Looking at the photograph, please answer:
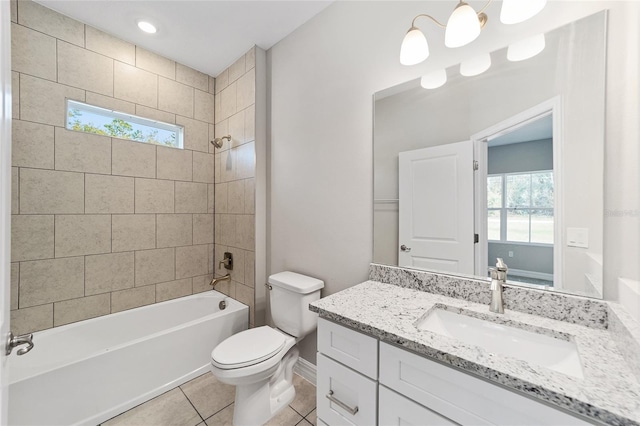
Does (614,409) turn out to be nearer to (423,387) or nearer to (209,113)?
(423,387)

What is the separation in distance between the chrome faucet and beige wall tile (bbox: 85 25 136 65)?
3.04 metres

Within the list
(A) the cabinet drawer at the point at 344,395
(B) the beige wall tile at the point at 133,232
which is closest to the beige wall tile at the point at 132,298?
(B) the beige wall tile at the point at 133,232

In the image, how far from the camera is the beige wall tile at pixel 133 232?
2107 mm

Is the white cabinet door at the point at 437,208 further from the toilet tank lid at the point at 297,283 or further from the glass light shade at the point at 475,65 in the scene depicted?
the toilet tank lid at the point at 297,283

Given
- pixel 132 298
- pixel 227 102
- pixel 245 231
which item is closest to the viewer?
pixel 132 298

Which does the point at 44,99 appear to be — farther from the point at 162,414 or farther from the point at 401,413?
the point at 401,413

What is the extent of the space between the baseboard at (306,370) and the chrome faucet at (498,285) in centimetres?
139

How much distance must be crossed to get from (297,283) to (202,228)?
57.0 inches

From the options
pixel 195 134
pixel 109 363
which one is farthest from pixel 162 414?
pixel 195 134

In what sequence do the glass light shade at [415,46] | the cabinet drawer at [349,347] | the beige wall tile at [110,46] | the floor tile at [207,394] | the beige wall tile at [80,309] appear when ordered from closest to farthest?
the cabinet drawer at [349,347], the glass light shade at [415,46], the floor tile at [207,394], the beige wall tile at [80,309], the beige wall tile at [110,46]

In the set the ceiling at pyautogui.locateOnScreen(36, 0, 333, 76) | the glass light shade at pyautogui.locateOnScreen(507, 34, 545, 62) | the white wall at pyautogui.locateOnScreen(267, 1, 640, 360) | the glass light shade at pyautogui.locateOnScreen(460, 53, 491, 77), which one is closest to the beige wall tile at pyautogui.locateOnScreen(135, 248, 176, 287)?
the white wall at pyautogui.locateOnScreen(267, 1, 640, 360)

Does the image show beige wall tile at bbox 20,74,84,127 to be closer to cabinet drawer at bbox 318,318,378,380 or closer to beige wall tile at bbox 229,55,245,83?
beige wall tile at bbox 229,55,245,83

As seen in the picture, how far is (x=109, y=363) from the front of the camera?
156cm

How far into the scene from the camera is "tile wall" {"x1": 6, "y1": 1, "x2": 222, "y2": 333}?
1737mm
